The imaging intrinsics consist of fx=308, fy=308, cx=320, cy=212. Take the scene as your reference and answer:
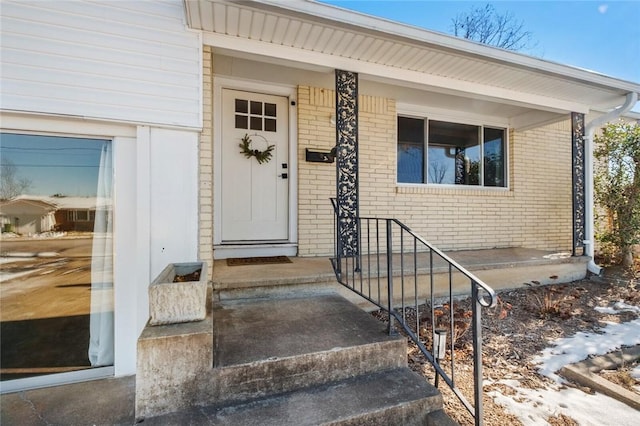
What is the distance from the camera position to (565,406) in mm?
1981

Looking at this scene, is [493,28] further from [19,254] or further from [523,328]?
[19,254]

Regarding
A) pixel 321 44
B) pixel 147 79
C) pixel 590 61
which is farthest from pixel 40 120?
pixel 590 61

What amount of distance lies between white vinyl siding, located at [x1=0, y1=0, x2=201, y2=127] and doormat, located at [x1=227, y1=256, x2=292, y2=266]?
1.66 m

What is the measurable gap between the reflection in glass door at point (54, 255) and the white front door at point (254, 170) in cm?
158

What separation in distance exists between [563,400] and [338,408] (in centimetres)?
159

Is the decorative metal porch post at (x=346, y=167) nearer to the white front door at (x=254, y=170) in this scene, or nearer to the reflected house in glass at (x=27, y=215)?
the white front door at (x=254, y=170)

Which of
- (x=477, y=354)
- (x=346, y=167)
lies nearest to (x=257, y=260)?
(x=346, y=167)

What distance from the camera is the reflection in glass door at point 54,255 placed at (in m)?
2.26

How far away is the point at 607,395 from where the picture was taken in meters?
2.09

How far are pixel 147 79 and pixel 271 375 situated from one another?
97.0 inches

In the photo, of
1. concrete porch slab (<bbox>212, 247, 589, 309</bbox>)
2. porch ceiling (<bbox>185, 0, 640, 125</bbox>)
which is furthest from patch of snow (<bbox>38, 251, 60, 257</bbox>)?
porch ceiling (<bbox>185, 0, 640, 125</bbox>)

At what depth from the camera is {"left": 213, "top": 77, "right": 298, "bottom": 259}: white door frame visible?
153 inches

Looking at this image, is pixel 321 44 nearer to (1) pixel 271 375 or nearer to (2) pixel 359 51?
(2) pixel 359 51

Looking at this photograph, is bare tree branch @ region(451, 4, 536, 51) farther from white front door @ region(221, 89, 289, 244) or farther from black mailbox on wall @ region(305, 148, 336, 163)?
white front door @ region(221, 89, 289, 244)
